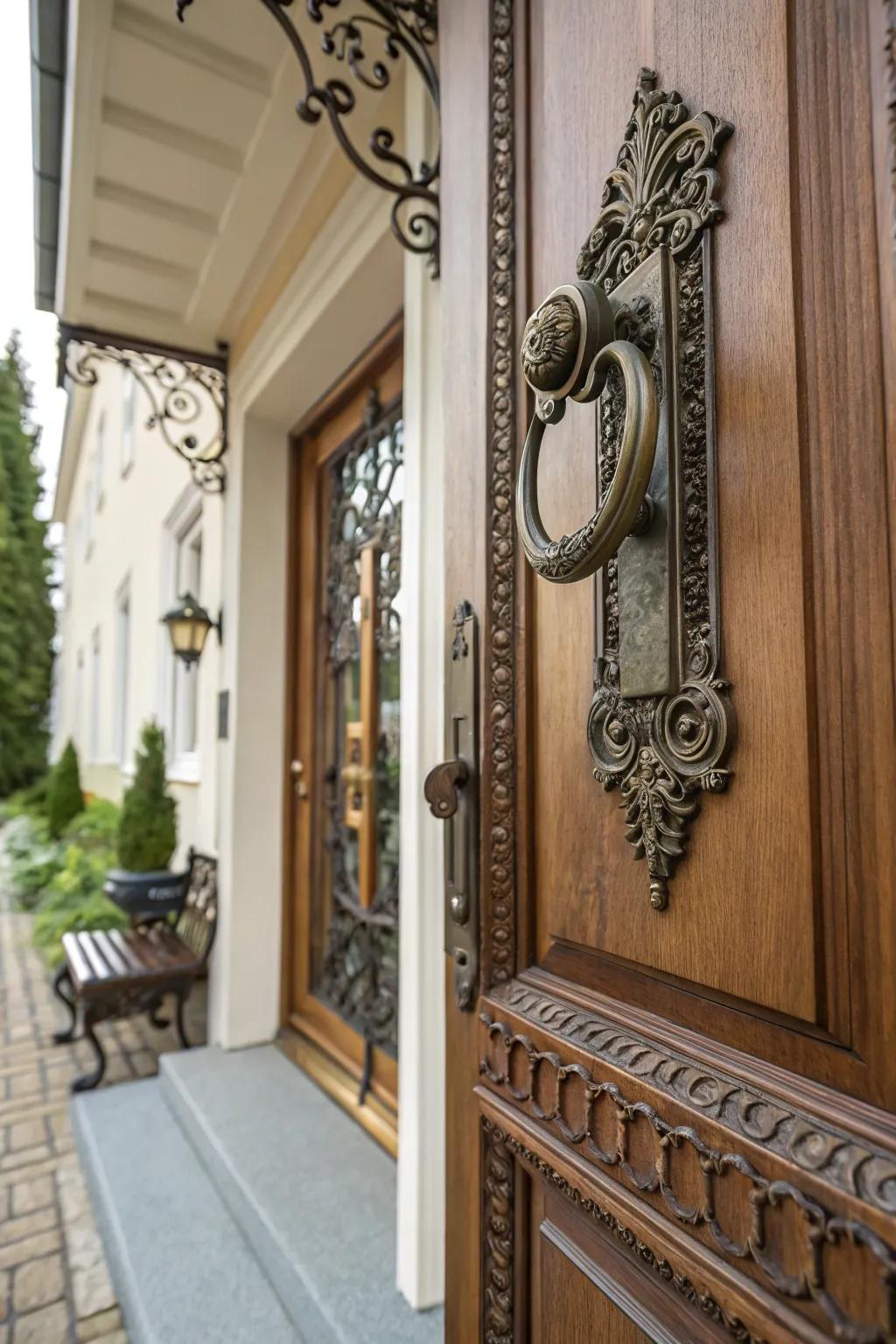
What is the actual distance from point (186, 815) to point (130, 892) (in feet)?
2.44

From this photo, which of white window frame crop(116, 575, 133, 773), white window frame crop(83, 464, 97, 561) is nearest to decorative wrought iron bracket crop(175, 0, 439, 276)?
white window frame crop(116, 575, 133, 773)

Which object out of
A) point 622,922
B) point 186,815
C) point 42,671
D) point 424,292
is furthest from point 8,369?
point 622,922

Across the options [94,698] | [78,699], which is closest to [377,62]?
[94,698]

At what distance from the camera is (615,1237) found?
2.11ft

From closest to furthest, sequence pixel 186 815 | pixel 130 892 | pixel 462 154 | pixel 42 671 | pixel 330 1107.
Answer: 1. pixel 462 154
2. pixel 330 1107
3. pixel 130 892
4. pixel 186 815
5. pixel 42 671

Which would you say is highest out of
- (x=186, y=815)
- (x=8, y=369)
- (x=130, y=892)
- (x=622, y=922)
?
(x=8, y=369)

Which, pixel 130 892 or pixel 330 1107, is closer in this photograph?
pixel 330 1107

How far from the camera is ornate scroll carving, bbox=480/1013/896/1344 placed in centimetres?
42

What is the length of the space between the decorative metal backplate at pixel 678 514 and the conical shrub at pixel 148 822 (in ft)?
12.8

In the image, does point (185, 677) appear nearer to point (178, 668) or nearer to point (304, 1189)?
point (178, 668)

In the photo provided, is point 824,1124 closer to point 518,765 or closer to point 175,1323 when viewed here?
point 518,765

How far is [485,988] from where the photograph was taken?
2.68ft

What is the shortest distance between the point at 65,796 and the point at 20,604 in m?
11.2

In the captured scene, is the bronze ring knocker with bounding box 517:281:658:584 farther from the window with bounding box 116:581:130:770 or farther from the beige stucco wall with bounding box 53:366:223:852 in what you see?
the window with bounding box 116:581:130:770
